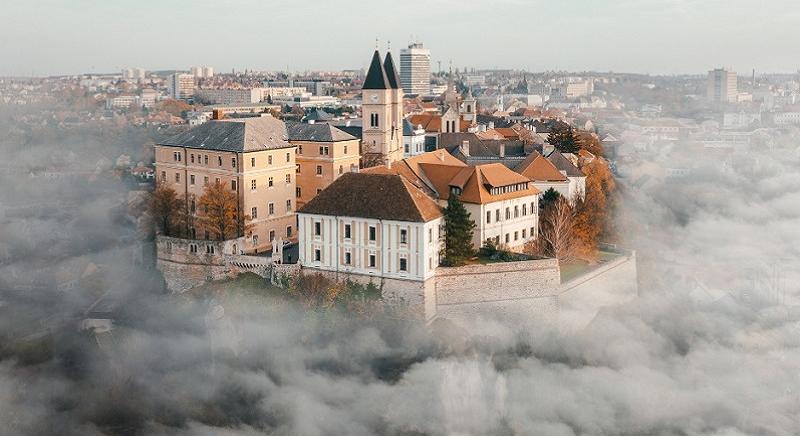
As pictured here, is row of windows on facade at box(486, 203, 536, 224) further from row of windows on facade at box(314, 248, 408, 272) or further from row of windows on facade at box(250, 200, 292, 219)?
row of windows on facade at box(250, 200, 292, 219)

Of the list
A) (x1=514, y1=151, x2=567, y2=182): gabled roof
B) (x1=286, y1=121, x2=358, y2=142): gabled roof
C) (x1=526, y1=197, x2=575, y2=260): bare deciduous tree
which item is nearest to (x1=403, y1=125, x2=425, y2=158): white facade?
(x1=286, y1=121, x2=358, y2=142): gabled roof

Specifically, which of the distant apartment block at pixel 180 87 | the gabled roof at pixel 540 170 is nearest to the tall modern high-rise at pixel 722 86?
the distant apartment block at pixel 180 87

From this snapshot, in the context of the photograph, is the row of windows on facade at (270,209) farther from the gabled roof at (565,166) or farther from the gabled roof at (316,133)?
the gabled roof at (565,166)

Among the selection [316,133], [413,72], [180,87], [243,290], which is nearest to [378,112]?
[316,133]

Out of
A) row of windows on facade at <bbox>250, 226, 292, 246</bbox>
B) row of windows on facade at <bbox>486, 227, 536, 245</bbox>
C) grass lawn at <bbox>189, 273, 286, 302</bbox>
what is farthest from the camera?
row of windows on facade at <bbox>250, 226, 292, 246</bbox>

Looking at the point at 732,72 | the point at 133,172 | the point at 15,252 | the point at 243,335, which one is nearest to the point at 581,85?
the point at 732,72

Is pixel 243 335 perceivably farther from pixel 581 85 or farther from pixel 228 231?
pixel 581 85
